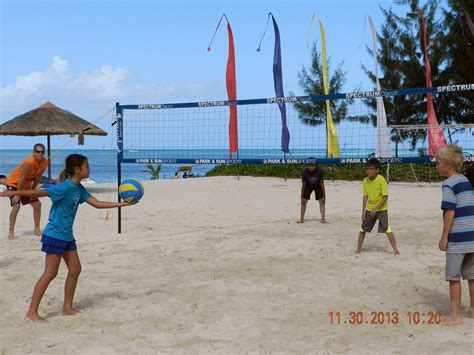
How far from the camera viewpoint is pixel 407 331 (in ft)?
12.0

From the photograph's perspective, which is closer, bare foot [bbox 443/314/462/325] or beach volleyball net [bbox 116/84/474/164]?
bare foot [bbox 443/314/462/325]

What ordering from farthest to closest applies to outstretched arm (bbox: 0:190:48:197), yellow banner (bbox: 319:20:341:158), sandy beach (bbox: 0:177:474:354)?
yellow banner (bbox: 319:20:341:158) < outstretched arm (bbox: 0:190:48:197) < sandy beach (bbox: 0:177:474:354)

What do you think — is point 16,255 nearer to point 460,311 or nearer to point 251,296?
point 251,296

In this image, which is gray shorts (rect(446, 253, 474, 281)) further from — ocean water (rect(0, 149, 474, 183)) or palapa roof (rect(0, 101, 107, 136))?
palapa roof (rect(0, 101, 107, 136))

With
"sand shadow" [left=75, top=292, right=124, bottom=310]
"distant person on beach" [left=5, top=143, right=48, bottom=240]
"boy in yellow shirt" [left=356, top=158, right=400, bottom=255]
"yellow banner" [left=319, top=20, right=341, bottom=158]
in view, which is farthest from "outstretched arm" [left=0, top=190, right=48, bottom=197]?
"yellow banner" [left=319, top=20, right=341, bottom=158]

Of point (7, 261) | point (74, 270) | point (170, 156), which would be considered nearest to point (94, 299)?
point (74, 270)

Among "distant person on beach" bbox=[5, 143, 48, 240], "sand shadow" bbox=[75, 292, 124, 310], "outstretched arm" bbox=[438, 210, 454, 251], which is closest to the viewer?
"outstretched arm" bbox=[438, 210, 454, 251]

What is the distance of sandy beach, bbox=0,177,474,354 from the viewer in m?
3.52

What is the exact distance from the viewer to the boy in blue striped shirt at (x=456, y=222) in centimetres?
373

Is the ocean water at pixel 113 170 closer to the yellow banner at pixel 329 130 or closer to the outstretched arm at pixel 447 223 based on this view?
the yellow banner at pixel 329 130

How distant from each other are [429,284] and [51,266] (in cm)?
323

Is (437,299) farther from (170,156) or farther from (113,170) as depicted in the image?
(113,170)

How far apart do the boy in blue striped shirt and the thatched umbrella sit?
11970 mm

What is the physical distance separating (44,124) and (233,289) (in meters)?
11.5
